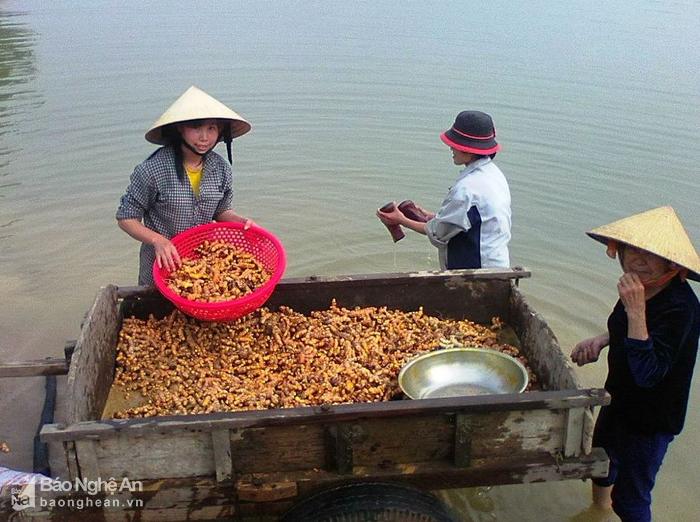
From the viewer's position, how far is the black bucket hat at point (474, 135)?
407cm

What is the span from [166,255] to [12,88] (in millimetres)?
10779

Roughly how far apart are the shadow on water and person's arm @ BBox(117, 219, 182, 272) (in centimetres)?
414

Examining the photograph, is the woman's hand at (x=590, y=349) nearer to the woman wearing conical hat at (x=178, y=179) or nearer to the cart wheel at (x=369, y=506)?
the cart wheel at (x=369, y=506)

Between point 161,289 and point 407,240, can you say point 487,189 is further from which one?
point 407,240

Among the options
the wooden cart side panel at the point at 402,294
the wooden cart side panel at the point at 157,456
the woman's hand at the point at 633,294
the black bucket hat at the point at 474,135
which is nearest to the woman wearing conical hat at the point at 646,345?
the woman's hand at the point at 633,294

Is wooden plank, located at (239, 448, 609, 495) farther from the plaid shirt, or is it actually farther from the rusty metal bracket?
the plaid shirt

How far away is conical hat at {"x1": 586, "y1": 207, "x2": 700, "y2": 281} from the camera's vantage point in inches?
108

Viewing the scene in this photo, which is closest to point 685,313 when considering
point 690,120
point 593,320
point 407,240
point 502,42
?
point 593,320

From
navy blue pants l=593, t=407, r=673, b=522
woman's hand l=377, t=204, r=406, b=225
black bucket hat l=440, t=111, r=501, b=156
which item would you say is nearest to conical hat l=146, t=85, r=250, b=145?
woman's hand l=377, t=204, r=406, b=225

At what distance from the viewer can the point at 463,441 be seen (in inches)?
106

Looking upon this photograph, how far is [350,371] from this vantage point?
137 inches

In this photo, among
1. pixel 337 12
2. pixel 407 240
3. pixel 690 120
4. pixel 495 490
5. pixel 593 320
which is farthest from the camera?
pixel 337 12

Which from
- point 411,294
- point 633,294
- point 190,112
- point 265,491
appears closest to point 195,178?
point 190,112

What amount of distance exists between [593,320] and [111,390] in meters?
4.08
